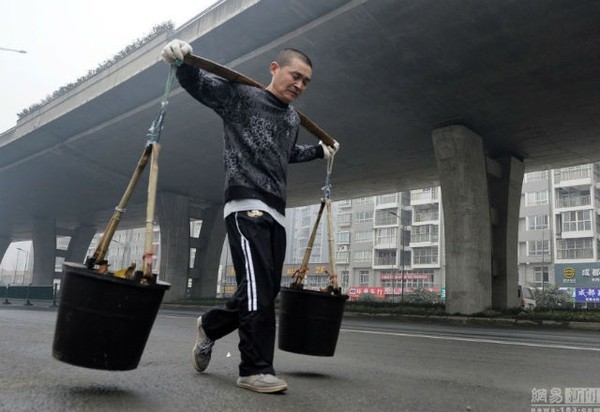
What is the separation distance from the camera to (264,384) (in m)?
2.49

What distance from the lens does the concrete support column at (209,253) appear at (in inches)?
1283

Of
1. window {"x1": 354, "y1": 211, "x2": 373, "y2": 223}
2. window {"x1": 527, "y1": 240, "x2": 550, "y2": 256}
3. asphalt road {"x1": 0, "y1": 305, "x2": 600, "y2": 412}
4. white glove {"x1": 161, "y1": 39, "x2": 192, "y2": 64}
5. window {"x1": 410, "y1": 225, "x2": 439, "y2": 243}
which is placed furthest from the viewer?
window {"x1": 354, "y1": 211, "x2": 373, "y2": 223}

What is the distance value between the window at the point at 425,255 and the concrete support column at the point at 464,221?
4576cm

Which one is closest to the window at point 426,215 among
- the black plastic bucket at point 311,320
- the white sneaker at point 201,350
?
the black plastic bucket at point 311,320

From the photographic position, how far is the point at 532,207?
5650cm

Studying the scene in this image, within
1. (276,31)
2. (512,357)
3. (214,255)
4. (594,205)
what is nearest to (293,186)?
(214,255)

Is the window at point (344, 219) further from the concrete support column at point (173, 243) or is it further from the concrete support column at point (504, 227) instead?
the concrete support column at point (504, 227)

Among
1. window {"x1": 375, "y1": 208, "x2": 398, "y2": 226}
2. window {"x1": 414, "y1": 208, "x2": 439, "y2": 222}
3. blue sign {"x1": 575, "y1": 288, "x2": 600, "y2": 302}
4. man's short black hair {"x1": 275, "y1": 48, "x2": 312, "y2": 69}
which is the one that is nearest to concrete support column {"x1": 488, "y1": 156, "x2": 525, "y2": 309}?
man's short black hair {"x1": 275, "y1": 48, "x2": 312, "y2": 69}

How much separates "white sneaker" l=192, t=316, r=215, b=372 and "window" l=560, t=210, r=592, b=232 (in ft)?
186

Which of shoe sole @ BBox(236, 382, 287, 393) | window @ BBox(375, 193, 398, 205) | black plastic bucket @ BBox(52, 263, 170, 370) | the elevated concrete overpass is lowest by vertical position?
shoe sole @ BBox(236, 382, 287, 393)

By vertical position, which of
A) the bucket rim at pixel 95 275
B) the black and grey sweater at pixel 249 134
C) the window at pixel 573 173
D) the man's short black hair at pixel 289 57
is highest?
the window at pixel 573 173

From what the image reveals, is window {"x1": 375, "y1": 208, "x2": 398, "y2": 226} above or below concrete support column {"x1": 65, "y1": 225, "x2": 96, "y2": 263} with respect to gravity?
above

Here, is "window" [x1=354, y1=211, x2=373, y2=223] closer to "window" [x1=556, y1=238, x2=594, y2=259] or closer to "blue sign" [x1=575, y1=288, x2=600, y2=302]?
"window" [x1=556, y1=238, x2=594, y2=259]

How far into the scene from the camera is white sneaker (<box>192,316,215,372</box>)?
2953 millimetres
